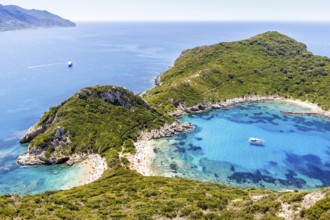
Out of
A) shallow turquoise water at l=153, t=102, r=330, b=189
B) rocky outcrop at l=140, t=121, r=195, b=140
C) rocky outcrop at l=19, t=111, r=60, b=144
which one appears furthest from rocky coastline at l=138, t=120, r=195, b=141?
rocky outcrop at l=19, t=111, r=60, b=144

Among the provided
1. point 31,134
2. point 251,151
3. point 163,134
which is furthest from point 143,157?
point 31,134

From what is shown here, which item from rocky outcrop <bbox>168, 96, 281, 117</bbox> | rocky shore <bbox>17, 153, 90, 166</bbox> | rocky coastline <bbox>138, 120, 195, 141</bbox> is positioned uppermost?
rocky outcrop <bbox>168, 96, 281, 117</bbox>

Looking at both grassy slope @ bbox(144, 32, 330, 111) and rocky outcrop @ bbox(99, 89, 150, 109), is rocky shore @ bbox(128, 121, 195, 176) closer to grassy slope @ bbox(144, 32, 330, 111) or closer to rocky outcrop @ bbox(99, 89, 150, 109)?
rocky outcrop @ bbox(99, 89, 150, 109)

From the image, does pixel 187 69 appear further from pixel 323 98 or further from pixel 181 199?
pixel 181 199

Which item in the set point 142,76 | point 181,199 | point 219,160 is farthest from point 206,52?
point 181,199

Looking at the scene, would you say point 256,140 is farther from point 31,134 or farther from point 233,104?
point 31,134
